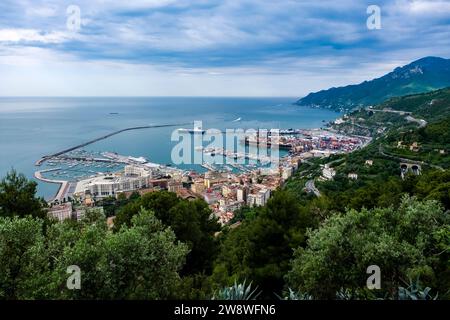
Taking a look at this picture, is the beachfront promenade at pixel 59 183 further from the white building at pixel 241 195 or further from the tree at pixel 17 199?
the tree at pixel 17 199

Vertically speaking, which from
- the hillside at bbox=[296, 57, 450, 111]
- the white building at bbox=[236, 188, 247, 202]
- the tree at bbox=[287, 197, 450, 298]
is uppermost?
the hillside at bbox=[296, 57, 450, 111]

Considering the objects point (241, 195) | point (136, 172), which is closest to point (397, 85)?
point (136, 172)

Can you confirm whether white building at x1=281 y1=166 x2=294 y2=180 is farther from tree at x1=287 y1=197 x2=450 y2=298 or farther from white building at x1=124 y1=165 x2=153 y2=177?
tree at x1=287 y1=197 x2=450 y2=298

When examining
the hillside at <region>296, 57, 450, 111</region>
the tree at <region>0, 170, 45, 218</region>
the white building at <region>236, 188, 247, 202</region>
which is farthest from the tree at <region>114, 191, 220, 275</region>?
the hillside at <region>296, 57, 450, 111</region>

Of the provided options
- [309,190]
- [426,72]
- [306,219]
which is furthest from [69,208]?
[426,72]

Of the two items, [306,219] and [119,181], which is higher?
[306,219]

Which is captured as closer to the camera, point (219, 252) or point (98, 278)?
point (98, 278)

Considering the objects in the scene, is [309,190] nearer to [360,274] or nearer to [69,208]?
[69,208]
